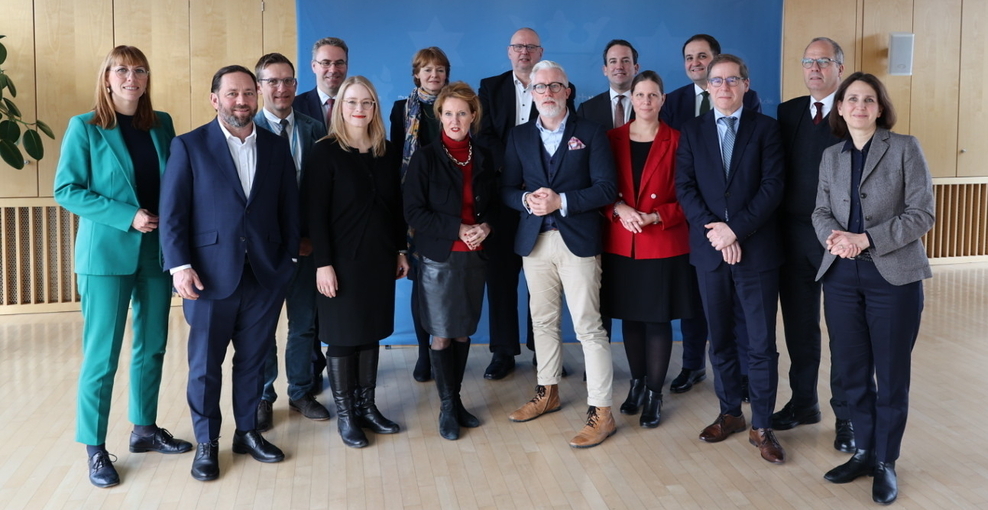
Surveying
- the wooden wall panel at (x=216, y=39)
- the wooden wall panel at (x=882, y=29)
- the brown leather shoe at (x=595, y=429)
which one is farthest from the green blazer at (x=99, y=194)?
the wooden wall panel at (x=882, y=29)

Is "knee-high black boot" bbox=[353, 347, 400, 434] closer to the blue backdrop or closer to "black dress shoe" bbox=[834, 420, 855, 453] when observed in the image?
the blue backdrop

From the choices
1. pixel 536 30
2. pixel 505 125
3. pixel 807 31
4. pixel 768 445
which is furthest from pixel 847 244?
pixel 807 31

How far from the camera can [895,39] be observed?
7.99 m

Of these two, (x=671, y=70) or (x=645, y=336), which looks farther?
(x=671, y=70)

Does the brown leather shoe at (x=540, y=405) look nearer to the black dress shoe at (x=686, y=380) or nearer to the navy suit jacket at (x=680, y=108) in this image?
the black dress shoe at (x=686, y=380)

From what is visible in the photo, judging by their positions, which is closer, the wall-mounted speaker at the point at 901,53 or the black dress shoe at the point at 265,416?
the black dress shoe at the point at 265,416

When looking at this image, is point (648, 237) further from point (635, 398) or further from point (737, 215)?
point (635, 398)

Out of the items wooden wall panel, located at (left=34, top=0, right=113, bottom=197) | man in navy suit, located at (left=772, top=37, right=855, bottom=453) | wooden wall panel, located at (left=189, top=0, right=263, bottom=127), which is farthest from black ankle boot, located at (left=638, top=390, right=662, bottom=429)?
wooden wall panel, located at (left=34, top=0, right=113, bottom=197)

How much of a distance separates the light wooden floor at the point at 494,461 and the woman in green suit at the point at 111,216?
1.23 ft

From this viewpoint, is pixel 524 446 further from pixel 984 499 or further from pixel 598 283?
pixel 984 499

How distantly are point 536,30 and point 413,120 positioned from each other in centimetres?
184

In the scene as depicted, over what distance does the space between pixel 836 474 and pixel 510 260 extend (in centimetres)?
207

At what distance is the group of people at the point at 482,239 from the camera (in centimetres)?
317

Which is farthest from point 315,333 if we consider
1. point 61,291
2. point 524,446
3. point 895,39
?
point 895,39
